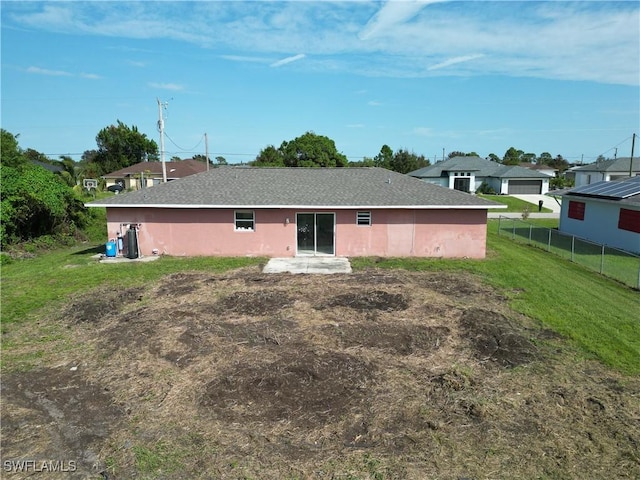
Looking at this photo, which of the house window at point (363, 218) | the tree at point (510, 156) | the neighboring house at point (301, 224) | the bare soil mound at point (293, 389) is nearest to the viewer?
the bare soil mound at point (293, 389)

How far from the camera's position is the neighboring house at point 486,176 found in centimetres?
5138

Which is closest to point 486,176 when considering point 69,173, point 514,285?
point 514,285

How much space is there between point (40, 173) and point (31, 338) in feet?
50.9

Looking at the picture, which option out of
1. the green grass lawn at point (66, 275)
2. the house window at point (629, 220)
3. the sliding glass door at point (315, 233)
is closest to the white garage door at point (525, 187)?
the house window at point (629, 220)

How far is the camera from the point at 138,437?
586 cm

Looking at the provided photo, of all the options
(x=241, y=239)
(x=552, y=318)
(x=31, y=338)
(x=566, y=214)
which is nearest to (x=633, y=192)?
(x=566, y=214)

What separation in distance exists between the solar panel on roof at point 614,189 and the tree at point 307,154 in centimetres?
3955

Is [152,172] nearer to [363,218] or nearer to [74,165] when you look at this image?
[74,165]

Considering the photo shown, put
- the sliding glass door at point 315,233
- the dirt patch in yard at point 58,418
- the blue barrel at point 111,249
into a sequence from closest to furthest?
the dirt patch in yard at point 58,418, the blue barrel at point 111,249, the sliding glass door at point 315,233

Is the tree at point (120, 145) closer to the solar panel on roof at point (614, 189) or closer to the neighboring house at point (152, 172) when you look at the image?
the neighboring house at point (152, 172)

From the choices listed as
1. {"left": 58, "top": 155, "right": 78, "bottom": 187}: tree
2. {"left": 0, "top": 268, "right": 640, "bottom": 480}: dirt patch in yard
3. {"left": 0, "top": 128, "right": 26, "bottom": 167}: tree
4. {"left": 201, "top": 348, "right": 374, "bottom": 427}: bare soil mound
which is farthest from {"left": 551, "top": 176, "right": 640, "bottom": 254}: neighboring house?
{"left": 0, "top": 128, "right": 26, "bottom": 167}: tree

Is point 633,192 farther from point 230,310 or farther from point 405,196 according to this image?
point 230,310

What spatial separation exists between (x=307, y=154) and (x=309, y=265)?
46.4m

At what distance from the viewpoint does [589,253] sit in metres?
19.6
